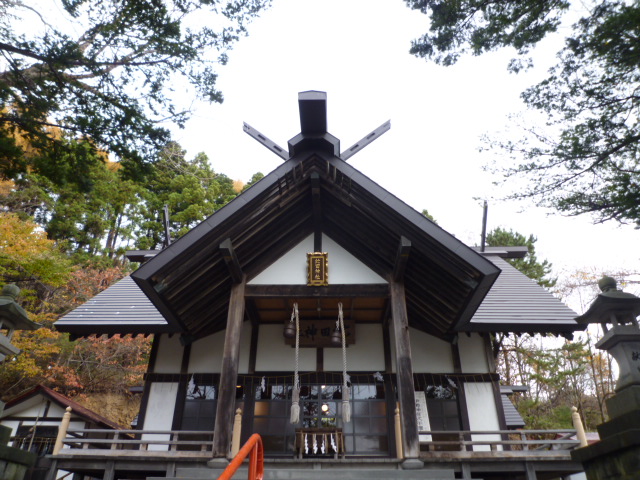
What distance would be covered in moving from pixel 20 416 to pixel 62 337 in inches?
180

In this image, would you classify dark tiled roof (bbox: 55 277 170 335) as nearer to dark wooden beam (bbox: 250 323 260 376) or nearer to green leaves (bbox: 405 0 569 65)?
dark wooden beam (bbox: 250 323 260 376)

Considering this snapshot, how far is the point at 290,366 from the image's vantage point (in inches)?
359

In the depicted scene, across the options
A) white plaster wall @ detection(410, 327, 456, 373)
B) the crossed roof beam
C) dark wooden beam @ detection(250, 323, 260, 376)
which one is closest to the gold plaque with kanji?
the crossed roof beam

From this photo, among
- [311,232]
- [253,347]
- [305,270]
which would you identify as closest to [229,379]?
[305,270]

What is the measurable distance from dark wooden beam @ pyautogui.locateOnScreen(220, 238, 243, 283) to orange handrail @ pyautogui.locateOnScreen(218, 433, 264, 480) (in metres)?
3.79

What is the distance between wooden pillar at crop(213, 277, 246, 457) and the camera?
628cm

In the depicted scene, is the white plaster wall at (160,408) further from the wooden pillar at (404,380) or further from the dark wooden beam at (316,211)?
the wooden pillar at (404,380)

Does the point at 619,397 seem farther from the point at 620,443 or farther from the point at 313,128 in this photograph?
the point at 313,128

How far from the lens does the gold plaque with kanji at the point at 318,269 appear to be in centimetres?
766

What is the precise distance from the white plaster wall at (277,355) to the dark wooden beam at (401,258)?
2.95 meters

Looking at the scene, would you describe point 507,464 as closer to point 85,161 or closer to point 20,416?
point 85,161

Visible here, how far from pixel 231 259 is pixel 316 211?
6.36ft

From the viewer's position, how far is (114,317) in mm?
9141

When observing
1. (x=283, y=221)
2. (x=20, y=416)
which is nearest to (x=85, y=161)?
(x=283, y=221)
